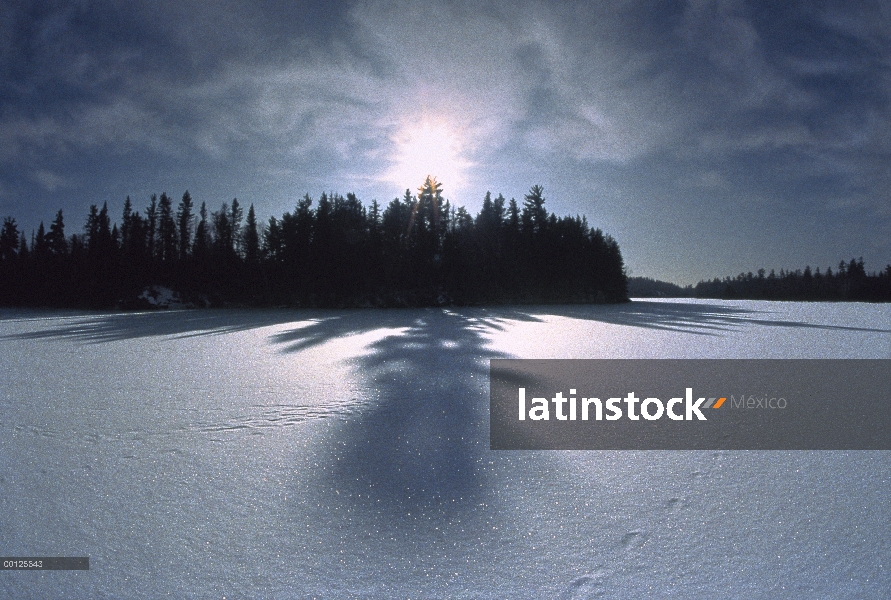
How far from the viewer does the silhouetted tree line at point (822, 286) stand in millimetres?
79188

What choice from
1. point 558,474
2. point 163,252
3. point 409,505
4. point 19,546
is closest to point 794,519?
point 558,474

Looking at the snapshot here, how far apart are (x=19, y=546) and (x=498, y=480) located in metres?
2.42

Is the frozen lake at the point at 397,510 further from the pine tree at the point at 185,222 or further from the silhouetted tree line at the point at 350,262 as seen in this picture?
the pine tree at the point at 185,222

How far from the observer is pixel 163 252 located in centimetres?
5097
